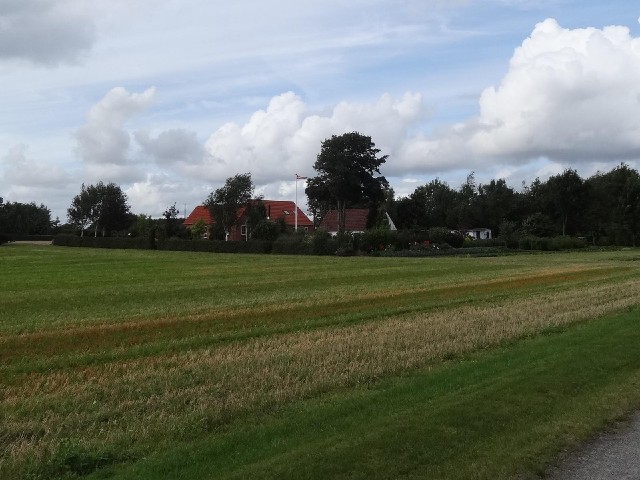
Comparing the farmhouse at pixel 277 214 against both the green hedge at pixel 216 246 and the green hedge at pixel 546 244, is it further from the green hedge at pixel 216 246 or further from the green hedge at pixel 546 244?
the green hedge at pixel 546 244

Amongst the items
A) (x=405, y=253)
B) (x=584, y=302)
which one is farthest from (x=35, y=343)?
(x=405, y=253)

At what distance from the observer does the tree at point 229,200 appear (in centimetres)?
10138

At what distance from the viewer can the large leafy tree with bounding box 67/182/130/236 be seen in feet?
446

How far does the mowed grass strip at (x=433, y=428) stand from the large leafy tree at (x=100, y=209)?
134 metres

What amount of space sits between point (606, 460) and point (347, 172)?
94.0 metres

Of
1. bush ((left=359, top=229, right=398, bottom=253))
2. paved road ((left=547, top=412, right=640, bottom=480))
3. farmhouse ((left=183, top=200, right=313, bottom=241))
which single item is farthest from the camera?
farmhouse ((left=183, top=200, right=313, bottom=241))

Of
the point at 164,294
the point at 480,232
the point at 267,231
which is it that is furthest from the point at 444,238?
the point at 480,232

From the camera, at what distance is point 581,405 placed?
8703mm

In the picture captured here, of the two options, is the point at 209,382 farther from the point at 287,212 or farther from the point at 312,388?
the point at 287,212

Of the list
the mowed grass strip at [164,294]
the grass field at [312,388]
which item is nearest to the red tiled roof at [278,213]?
the mowed grass strip at [164,294]

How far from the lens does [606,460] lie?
22.3ft

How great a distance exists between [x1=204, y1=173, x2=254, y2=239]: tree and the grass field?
264ft

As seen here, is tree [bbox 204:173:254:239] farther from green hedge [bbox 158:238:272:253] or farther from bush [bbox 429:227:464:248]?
bush [bbox 429:227:464:248]

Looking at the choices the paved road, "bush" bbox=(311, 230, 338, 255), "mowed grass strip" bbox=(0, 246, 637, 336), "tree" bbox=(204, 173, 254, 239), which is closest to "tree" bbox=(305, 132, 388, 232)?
"tree" bbox=(204, 173, 254, 239)
